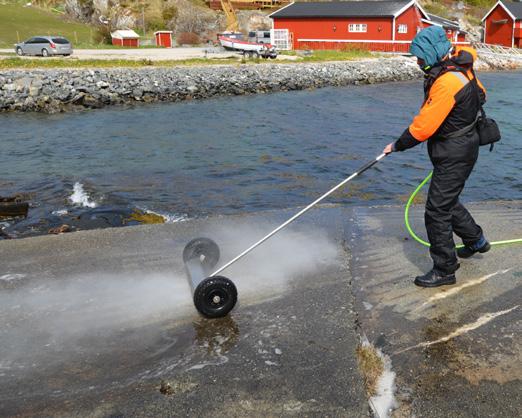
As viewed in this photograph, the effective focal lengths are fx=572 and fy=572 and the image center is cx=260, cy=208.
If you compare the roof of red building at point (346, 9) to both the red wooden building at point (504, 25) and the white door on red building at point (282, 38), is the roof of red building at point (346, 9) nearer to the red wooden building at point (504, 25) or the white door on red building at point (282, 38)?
the white door on red building at point (282, 38)

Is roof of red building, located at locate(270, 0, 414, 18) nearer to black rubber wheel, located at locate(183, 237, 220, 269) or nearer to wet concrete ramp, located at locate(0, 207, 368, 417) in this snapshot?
wet concrete ramp, located at locate(0, 207, 368, 417)

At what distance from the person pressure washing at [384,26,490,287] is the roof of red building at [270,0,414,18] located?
51.4 metres

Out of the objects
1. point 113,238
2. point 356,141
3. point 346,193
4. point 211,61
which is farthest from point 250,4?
point 113,238

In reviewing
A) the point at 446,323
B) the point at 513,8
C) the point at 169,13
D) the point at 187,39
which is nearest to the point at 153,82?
the point at 446,323

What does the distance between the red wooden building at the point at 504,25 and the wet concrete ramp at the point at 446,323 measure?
66.0 m

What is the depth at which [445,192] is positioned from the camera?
4.96 metres

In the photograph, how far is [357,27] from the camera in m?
54.1

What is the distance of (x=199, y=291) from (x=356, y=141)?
13.9 metres

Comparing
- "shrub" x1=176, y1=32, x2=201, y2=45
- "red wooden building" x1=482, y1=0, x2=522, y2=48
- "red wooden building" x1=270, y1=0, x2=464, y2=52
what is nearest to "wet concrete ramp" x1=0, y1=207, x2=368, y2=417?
"red wooden building" x1=270, y1=0, x2=464, y2=52

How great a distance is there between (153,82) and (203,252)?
79.2 ft

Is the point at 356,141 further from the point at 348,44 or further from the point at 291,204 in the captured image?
the point at 348,44

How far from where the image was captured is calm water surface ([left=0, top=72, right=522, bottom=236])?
10.7m

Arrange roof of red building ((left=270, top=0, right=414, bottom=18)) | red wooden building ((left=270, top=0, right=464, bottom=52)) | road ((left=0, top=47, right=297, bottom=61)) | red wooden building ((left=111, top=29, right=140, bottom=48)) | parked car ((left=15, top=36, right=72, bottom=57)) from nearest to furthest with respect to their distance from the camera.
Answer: road ((left=0, top=47, right=297, bottom=61)) → parked car ((left=15, top=36, right=72, bottom=57)) → red wooden building ((left=111, top=29, right=140, bottom=48)) → red wooden building ((left=270, top=0, right=464, bottom=52)) → roof of red building ((left=270, top=0, right=414, bottom=18))

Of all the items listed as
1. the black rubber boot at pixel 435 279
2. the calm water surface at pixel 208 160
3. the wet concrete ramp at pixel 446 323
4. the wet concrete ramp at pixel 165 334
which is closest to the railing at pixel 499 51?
the calm water surface at pixel 208 160
